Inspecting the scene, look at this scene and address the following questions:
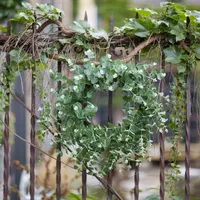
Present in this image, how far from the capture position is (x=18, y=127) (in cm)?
616

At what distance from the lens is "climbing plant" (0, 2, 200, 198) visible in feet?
7.59

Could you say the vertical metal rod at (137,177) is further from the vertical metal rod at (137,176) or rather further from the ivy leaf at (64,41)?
the ivy leaf at (64,41)

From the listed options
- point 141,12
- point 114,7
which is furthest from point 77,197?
point 114,7

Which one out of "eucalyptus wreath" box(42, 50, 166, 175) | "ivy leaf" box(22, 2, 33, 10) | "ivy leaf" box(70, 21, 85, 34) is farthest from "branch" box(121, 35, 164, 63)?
"ivy leaf" box(22, 2, 33, 10)

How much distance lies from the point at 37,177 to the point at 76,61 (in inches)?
71.0

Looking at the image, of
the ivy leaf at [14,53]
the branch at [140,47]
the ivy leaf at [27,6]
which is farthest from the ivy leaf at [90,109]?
the ivy leaf at [27,6]

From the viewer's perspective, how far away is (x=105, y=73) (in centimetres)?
229

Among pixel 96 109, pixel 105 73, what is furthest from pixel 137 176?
pixel 105 73

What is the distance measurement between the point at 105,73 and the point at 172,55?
40cm

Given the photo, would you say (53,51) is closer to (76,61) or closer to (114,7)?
(76,61)

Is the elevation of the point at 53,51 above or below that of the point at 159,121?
above

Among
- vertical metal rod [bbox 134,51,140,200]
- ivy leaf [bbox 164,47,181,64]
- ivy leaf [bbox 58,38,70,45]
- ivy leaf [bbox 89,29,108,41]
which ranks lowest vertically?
vertical metal rod [bbox 134,51,140,200]

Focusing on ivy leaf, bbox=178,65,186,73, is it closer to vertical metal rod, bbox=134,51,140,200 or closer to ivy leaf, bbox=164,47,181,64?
ivy leaf, bbox=164,47,181,64

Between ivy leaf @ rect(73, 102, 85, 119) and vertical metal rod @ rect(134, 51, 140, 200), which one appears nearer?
ivy leaf @ rect(73, 102, 85, 119)
